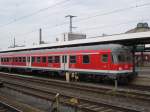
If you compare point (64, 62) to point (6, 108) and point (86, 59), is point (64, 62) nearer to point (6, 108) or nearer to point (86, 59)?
point (86, 59)

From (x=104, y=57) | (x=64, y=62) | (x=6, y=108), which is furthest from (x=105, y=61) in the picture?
(x=6, y=108)

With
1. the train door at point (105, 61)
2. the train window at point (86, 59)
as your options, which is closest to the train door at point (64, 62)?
the train window at point (86, 59)

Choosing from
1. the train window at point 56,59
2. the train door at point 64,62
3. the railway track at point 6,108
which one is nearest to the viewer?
the railway track at point 6,108

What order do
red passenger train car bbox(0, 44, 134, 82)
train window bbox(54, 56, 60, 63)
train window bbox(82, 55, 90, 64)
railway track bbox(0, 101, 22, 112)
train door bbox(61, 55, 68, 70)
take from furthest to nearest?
1. train window bbox(54, 56, 60, 63)
2. train door bbox(61, 55, 68, 70)
3. train window bbox(82, 55, 90, 64)
4. red passenger train car bbox(0, 44, 134, 82)
5. railway track bbox(0, 101, 22, 112)

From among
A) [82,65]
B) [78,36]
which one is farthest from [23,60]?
[78,36]

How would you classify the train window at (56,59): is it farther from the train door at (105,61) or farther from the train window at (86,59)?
the train door at (105,61)

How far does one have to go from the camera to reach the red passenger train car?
22072mm

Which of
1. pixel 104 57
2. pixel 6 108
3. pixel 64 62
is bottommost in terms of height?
pixel 6 108

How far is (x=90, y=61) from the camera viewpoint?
23.9 meters

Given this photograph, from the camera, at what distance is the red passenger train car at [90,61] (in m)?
22.1

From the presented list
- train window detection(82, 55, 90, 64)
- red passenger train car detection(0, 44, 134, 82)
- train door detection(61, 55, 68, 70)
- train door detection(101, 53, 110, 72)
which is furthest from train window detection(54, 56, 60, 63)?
train door detection(101, 53, 110, 72)

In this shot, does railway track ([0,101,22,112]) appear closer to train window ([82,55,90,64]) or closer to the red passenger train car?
the red passenger train car

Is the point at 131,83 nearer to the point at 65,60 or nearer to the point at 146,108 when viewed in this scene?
the point at 65,60

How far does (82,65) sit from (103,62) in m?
2.77
